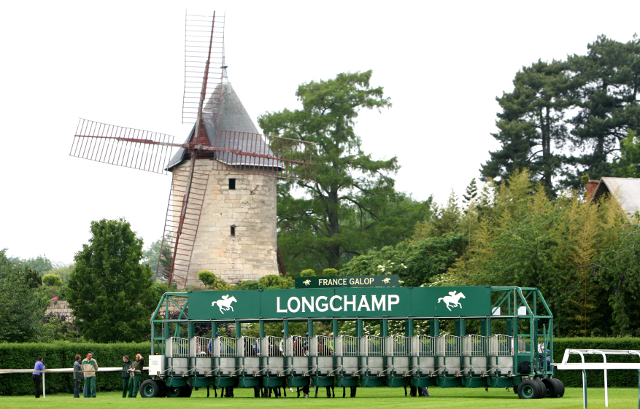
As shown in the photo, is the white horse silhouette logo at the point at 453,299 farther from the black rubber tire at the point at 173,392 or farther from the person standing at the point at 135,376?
the person standing at the point at 135,376

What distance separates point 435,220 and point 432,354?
98.6 feet

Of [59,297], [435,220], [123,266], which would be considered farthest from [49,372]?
[435,220]

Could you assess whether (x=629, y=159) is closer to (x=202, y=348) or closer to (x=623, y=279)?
(x=623, y=279)

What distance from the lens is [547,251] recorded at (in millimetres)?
36406

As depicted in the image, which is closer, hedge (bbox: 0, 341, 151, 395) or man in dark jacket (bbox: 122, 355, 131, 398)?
man in dark jacket (bbox: 122, 355, 131, 398)

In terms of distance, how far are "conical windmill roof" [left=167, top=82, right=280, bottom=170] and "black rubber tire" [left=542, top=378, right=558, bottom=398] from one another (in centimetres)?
2766

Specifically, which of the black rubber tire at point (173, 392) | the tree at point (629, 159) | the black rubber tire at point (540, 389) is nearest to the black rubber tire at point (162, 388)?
the black rubber tire at point (173, 392)

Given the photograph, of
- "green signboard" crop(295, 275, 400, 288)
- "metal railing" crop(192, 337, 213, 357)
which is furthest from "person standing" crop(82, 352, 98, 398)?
"green signboard" crop(295, 275, 400, 288)

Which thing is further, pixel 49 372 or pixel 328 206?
pixel 328 206

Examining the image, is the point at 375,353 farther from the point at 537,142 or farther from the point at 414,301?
the point at 537,142

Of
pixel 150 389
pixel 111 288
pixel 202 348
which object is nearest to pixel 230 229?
pixel 111 288

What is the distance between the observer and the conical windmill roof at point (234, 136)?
48625 millimetres

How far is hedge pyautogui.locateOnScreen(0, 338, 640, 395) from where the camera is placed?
29.7m

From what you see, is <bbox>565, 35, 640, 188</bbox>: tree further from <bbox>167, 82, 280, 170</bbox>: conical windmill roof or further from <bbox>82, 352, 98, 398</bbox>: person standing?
<bbox>82, 352, 98, 398</bbox>: person standing
